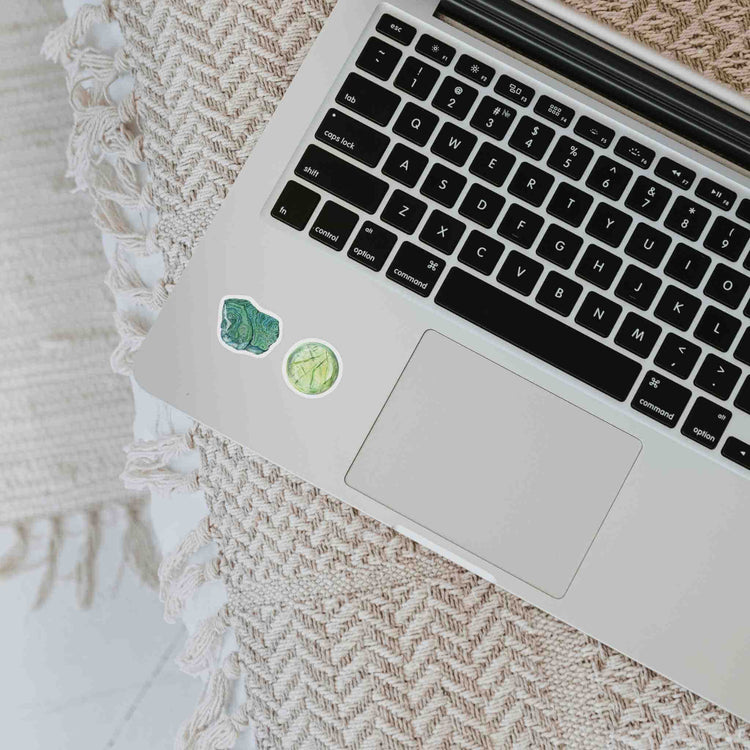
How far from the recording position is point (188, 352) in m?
0.42

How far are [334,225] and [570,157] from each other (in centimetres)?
13

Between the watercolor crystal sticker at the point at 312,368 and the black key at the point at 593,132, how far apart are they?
0.57 feet

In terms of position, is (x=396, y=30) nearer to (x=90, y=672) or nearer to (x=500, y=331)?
(x=500, y=331)

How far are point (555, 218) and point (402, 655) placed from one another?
262 millimetres

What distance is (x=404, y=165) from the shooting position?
1.38 feet

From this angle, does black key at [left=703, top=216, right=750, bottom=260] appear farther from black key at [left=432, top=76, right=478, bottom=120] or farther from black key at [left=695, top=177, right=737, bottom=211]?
black key at [left=432, top=76, right=478, bottom=120]

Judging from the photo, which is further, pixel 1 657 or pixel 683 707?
pixel 1 657

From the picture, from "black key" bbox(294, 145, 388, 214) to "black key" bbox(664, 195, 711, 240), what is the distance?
0.15m

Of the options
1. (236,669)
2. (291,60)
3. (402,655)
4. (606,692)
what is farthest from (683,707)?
(291,60)

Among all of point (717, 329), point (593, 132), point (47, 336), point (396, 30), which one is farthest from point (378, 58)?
point (47, 336)

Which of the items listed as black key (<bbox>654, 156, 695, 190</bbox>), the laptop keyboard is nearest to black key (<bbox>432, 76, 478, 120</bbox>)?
the laptop keyboard

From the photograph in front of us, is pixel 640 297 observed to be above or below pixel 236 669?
above

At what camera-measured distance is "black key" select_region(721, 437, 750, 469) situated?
1.35ft

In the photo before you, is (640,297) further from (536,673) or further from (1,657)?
(1,657)
